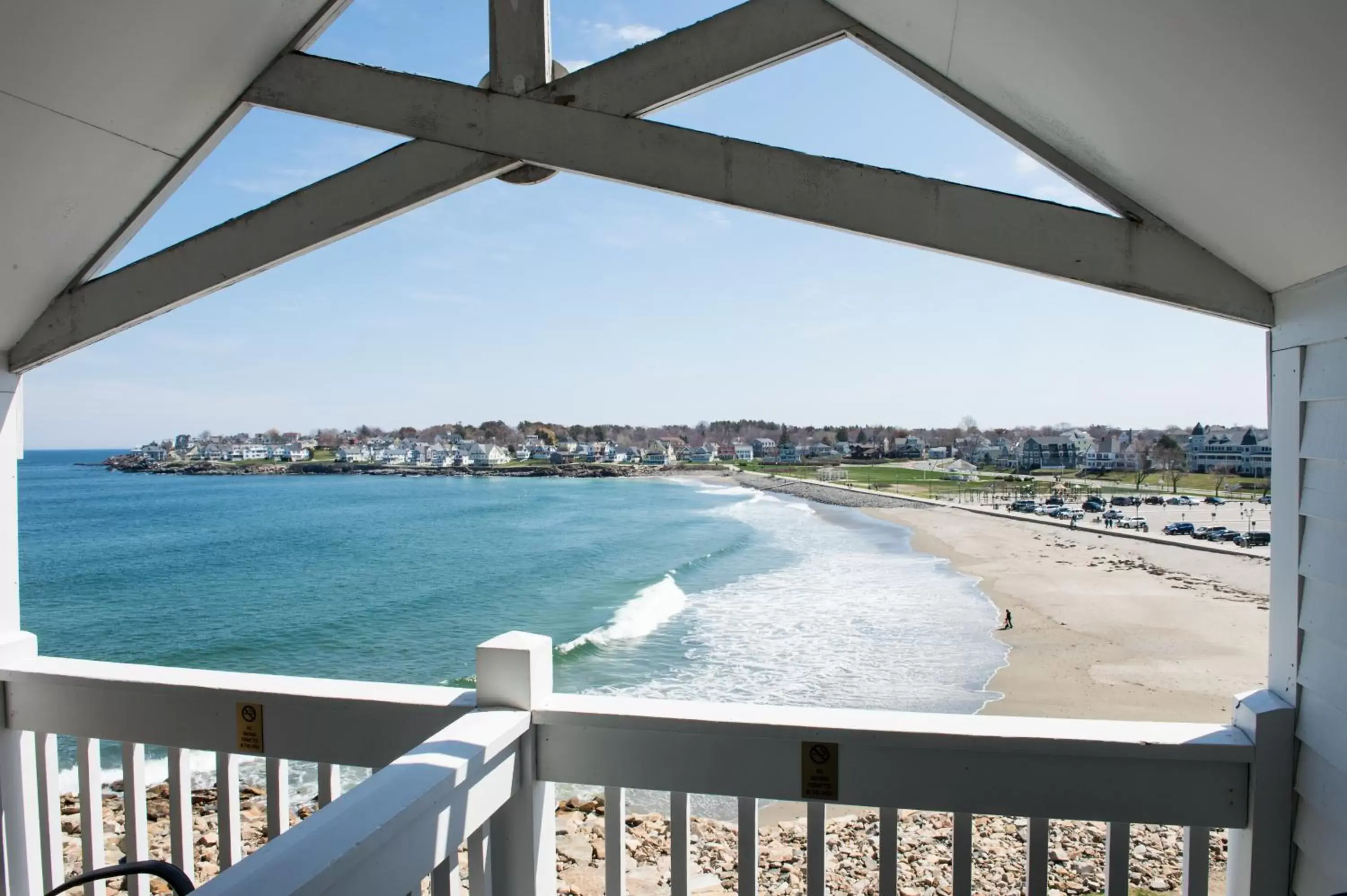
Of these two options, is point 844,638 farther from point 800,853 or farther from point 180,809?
point 180,809

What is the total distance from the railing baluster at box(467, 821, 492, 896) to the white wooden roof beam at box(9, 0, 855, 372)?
3.41ft

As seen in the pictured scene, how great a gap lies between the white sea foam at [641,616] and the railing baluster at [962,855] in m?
12.9

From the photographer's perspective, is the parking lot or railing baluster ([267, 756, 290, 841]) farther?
the parking lot

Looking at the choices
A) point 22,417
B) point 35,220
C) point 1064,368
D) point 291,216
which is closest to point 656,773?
point 291,216

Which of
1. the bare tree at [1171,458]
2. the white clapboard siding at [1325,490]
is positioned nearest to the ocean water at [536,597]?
the bare tree at [1171,458]

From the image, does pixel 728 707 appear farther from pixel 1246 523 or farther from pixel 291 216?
pixel 1246 523

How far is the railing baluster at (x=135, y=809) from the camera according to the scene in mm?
1344

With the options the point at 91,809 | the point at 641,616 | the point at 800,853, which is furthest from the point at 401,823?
the point at 641,616

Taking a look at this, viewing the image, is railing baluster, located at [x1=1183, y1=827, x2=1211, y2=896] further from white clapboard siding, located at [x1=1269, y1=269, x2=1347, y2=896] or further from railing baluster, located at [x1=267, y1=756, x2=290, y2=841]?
railing baluster, located at [x1=267, y1=756, x2=290, y2=841]

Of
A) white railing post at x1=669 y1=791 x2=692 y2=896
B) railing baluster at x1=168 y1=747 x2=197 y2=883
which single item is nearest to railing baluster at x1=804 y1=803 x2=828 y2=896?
white railing post at x1=669 y1=791 x2=692 y2=896

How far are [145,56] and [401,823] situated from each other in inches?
48.9

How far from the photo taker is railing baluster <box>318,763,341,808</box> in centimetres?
125

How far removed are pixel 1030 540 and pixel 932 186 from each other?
27363 millimetres

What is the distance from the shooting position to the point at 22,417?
1.67 m
